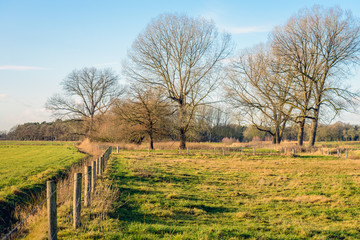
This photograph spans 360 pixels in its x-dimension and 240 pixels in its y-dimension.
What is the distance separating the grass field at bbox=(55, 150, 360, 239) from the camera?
6617mm

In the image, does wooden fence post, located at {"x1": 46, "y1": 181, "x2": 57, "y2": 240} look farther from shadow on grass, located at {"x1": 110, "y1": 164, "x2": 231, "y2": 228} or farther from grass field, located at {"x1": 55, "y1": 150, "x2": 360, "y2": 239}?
shadow on grass, located at {"x1": 110, "y1": 164, "x2": 231, "y2": 228}

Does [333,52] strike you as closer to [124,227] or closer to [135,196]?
[135,196]

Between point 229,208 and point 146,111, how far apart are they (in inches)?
1091

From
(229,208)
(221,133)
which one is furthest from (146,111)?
(221,133)

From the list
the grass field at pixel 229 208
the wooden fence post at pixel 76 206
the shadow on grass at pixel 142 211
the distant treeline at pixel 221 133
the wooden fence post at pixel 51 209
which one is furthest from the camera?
the distant treeline at pixel 221 133

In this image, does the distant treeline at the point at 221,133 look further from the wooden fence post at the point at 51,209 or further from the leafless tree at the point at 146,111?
the wooden fence post at the point at 51,209

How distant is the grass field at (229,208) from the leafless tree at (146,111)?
19702mm

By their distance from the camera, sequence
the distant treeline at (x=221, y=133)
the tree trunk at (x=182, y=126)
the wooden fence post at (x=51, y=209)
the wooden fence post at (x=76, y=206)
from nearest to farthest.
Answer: the wooden fence post at (x=51, y=209) < the wooden fence post at (x=76, y=206) < the tree trunk at (x=182, y=126) < the distant treeline at (x=221, y=133)

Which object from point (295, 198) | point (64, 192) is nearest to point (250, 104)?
point (295, 198)

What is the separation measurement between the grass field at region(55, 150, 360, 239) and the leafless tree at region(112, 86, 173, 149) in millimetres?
A: 19702

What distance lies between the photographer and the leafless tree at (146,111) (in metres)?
35.8

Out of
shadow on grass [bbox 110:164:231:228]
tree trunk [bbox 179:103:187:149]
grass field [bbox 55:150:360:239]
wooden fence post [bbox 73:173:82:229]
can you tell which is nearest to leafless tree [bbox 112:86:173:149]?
tree trunk [bbox 179:103:187:149]

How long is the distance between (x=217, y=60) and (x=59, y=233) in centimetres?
3029

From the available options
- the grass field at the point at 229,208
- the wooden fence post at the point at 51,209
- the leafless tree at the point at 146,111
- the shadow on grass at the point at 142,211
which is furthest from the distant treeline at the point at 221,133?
the wooden fence post at the point at 51,209
